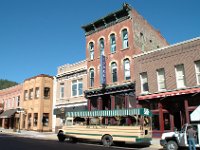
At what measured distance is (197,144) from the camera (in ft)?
46.2

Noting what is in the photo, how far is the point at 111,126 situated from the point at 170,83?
734 cm

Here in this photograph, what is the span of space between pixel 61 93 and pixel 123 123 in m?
17.1

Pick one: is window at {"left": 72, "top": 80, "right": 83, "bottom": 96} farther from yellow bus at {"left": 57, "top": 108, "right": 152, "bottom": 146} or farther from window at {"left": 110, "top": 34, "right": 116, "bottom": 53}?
yellow bus at {"left": 57, "top": 108, "right": 152, "bottom": 146}

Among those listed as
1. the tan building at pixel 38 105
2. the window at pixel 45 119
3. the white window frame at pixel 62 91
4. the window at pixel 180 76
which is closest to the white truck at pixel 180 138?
the window at pixel 180 76

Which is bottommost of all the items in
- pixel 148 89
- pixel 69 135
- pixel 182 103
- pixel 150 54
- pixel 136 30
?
pixel 69 135

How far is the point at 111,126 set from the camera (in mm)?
18797

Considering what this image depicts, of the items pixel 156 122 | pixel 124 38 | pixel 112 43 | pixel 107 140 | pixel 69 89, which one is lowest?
pixel 107 140

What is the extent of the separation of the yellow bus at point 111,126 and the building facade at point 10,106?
23263 mm

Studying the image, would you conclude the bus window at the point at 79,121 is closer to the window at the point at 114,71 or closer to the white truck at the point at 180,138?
the window at the point at 114,71

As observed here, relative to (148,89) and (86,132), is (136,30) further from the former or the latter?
(86,132)

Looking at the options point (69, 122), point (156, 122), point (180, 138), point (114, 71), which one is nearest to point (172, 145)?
point (180, 138)

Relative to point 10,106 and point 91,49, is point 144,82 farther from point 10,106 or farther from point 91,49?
point 10,106

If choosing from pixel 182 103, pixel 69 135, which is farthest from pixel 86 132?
pixel 182 103

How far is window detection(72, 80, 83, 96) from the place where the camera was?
3091cm
